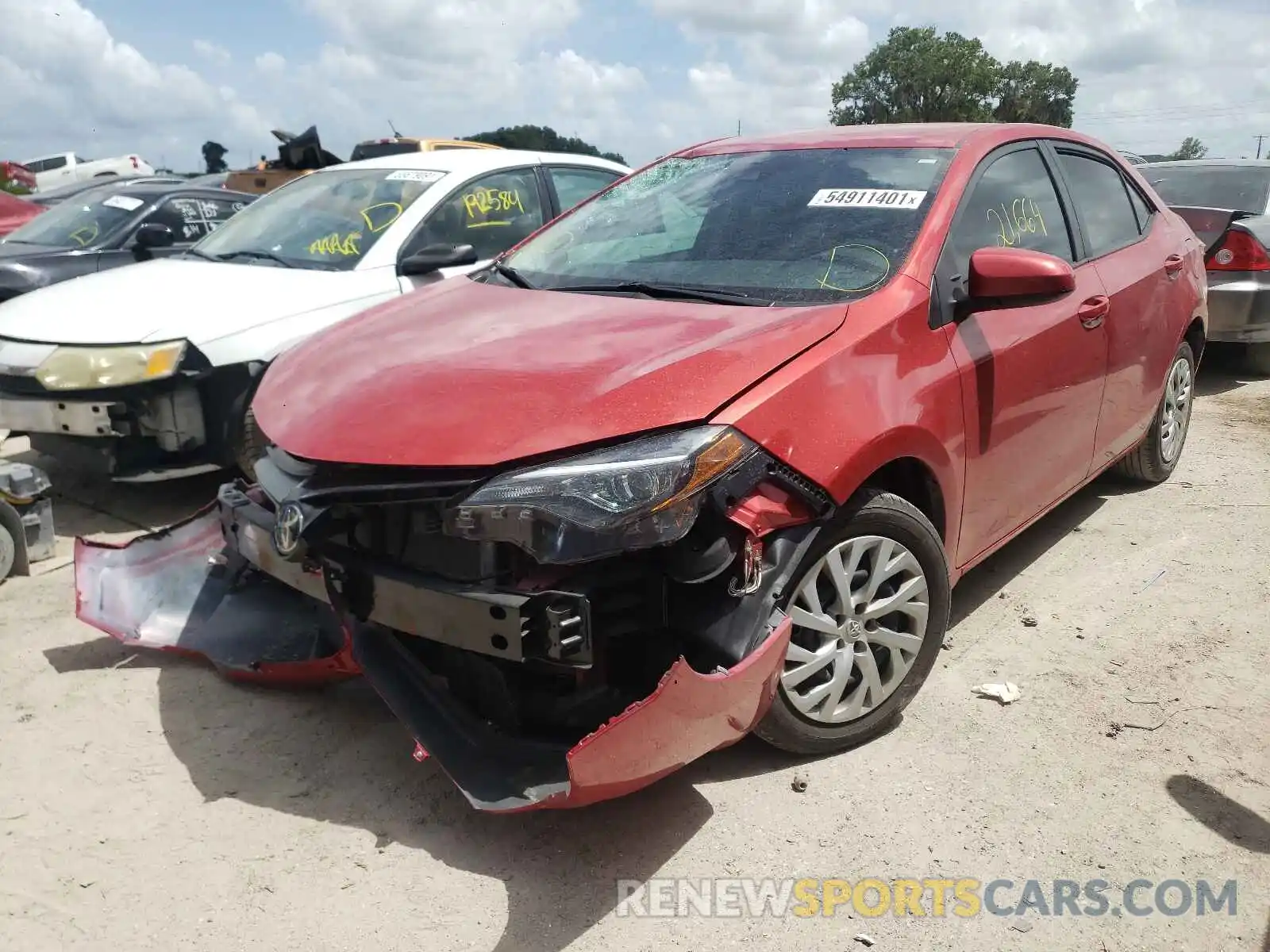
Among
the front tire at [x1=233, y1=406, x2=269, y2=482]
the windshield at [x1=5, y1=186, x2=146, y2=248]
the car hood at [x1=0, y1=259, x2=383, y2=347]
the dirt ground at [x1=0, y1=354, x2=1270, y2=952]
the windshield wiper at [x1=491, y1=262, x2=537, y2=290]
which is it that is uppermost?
the windshield at [x1=5, y1=186, x2=146, y2=248]

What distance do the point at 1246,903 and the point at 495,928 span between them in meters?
1.71

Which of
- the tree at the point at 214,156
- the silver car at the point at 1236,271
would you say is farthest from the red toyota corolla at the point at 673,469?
the tree at the point at 214,156

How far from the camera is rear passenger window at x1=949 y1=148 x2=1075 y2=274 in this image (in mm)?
3148

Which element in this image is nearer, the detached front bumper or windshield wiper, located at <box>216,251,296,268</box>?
the detached front bumper

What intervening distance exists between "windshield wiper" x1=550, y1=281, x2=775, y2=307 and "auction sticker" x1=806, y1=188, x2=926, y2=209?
523 millimetres

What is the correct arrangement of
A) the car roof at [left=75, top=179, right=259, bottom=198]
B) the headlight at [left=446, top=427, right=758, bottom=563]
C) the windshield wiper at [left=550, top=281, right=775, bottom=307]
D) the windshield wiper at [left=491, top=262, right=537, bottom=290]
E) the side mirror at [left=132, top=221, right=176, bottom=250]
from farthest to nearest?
the car roof at [left=75, top=179, right=259, bottom=198] → the side mirror at [left=132, top=221, right=176, bottom=250] → the windshield wiper at [left=491, top=262, right=537, bottom=290] → the windshield wiper at [left=550, top=281, right=775, bottom=307] → the headlight at [left=446, top=427, right=758, bottom=563]

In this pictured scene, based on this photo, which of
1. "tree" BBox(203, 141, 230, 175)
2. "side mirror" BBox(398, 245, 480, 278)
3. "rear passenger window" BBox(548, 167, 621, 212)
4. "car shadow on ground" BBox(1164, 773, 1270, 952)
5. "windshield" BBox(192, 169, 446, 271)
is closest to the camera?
"car shadow on ground" BBox(1164, 773, 1270, 952)

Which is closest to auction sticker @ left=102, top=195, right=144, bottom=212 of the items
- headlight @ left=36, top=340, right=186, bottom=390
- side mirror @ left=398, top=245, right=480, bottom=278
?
headlight @ left=36, top=340, right=186, bottom=390

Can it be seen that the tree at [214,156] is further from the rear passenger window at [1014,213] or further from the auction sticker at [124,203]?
the rear passenger window at [1014,213]

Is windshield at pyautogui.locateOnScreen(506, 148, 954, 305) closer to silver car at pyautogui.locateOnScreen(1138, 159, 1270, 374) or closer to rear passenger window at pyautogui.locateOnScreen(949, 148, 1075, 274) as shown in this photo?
rear passenger window at pyautogui.locateOnScreen(949, 148, 1075, 274)

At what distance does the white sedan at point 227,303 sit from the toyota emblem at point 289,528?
4.59ft

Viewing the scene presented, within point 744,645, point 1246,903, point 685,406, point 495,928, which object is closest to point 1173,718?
point 1246,903

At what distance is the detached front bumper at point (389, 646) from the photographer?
2.20 metres

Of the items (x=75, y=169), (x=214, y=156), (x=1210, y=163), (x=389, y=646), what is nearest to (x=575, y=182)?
(x=389, y=646)
